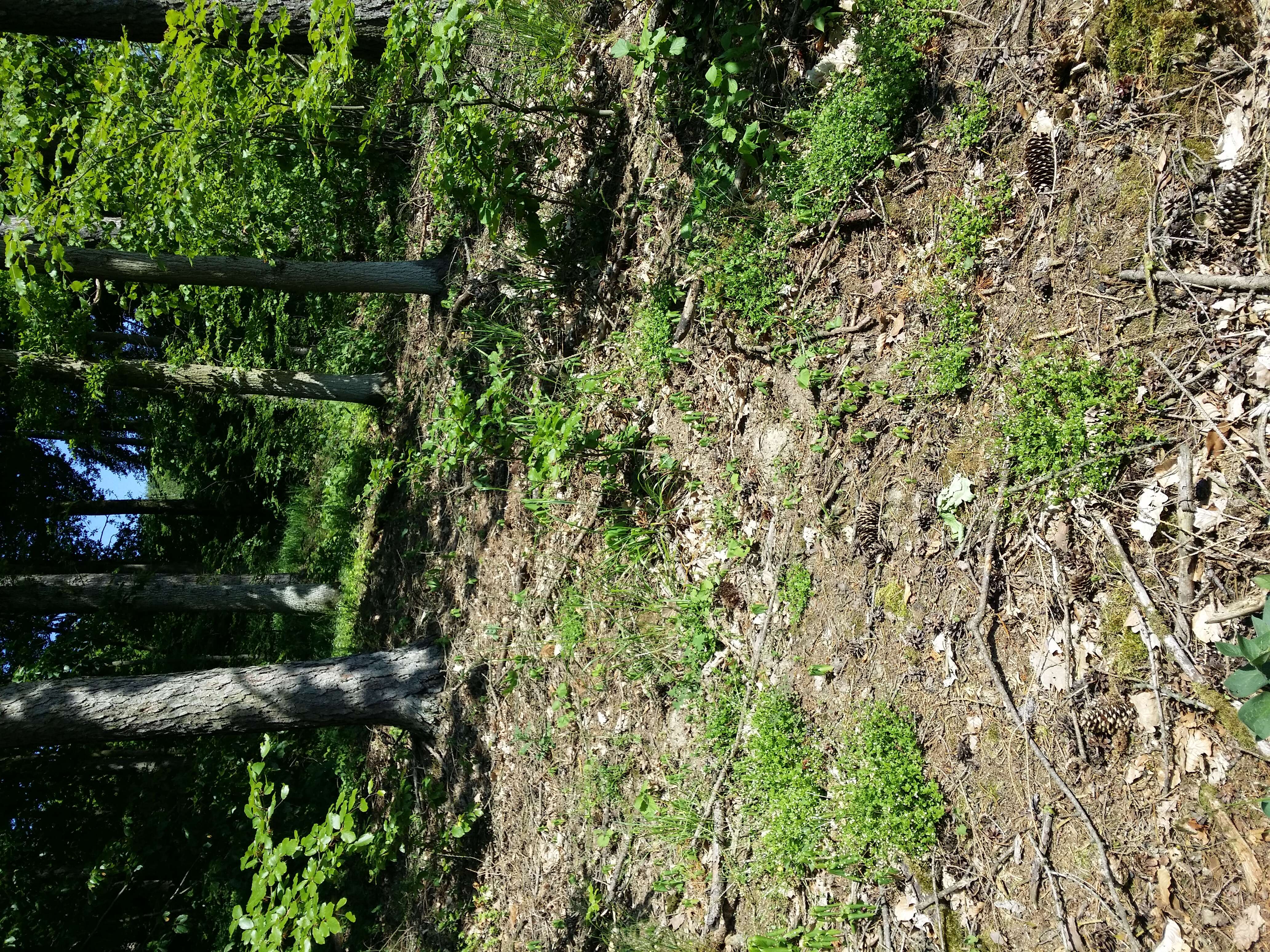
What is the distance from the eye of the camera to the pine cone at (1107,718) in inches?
96.0

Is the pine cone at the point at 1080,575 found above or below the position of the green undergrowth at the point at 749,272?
below

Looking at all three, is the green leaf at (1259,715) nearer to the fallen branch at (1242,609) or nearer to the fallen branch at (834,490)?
the fallen branch at (1242,609)

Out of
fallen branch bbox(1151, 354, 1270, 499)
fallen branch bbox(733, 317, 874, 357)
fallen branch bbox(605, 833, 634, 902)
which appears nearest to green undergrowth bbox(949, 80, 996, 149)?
fallen branch bbox(733, 317, 874, 357)

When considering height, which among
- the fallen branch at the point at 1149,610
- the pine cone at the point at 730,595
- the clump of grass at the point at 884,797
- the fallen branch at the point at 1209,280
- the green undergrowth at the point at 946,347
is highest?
the fallen branch at the point at 1209,280

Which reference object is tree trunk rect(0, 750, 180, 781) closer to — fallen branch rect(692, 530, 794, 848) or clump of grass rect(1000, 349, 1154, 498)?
fallen branch rect(692, 530, 794, 848)

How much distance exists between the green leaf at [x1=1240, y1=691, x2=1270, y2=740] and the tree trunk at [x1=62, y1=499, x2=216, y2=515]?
1228cm

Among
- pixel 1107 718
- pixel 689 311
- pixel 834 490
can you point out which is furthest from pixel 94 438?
pixel 1107 718

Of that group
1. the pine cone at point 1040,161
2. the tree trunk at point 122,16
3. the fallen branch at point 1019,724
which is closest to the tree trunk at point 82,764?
the tree trunk at point 122,16

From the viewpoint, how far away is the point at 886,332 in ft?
11.0

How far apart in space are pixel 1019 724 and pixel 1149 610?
0.57m

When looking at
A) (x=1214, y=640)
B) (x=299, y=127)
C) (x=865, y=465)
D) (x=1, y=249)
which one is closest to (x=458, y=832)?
(x=865, y=465)

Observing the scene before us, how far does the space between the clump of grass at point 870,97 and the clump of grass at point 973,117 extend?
0.76ft

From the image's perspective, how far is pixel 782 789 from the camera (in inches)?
129

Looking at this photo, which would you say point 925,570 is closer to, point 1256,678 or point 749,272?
point 1256,678
